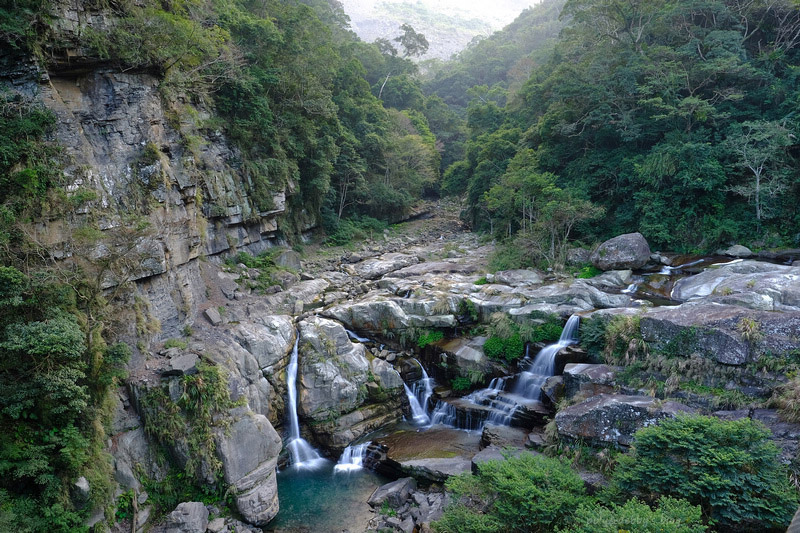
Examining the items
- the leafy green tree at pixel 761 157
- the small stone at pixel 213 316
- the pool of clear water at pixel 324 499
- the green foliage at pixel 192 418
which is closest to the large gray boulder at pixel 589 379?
the pool of clear water at pixel 324 499

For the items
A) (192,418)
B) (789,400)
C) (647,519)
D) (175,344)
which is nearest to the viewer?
(647,519)

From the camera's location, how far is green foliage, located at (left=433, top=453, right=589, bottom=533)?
7348mm

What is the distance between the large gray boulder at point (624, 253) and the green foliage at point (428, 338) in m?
8.25

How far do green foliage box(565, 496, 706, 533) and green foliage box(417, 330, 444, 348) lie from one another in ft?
31.0

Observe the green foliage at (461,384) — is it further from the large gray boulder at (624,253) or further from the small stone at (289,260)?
the small stone at (289,260)

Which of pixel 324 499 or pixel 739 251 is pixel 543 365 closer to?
pixel 324 499

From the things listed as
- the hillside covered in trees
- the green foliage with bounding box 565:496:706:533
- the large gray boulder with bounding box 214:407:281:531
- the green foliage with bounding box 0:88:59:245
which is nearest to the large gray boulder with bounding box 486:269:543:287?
the hillside covered in trees

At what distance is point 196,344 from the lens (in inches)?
503

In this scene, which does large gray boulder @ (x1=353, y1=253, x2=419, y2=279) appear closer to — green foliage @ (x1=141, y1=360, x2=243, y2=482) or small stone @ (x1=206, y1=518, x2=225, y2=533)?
green foliage @ (x1=141, y1=360, x2=243, y2=482)

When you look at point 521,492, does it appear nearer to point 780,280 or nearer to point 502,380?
point 502,380

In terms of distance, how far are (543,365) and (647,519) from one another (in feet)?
26.9

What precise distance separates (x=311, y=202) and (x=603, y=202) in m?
16.8

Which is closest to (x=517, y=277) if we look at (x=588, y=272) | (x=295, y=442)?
(x=588, y=272)

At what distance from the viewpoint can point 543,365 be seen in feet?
45.7
